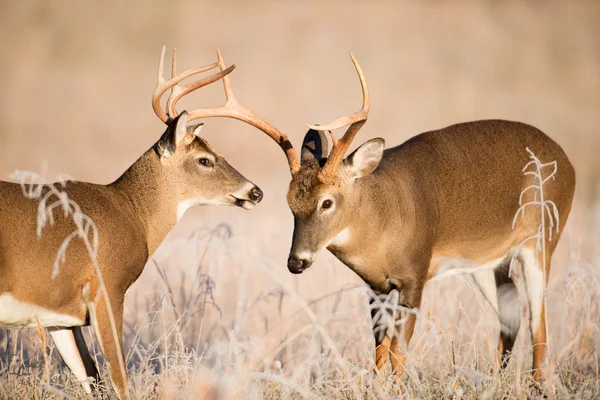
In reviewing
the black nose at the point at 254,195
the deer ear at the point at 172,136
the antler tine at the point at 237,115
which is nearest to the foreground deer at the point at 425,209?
the antler tine at the point at 237,115

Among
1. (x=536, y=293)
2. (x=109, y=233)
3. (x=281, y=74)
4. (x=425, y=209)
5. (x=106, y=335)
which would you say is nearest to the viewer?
(x=106, y=335)

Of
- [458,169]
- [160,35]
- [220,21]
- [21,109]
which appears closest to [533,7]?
[220,21]

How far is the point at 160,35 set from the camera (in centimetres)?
3506

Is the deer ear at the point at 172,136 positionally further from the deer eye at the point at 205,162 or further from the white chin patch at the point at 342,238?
the white chin patch at the point at 342,238

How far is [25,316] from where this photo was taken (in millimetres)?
6652

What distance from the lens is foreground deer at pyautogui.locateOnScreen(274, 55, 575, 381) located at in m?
7.68

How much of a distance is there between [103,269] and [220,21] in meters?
30.7

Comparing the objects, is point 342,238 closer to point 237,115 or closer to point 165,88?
point 237,115

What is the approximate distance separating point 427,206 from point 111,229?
2454 mm

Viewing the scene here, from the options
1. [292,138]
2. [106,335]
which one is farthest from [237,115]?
[292,138]

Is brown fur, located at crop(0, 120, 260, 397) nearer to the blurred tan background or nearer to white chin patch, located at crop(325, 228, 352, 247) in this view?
white chin patch, located at crop(325, 228, 352, 247)

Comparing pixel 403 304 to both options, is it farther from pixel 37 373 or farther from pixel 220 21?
pixel 220 21

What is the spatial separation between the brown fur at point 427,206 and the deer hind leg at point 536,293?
0.02 meters

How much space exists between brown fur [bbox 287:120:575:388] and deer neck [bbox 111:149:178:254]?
951 mm
